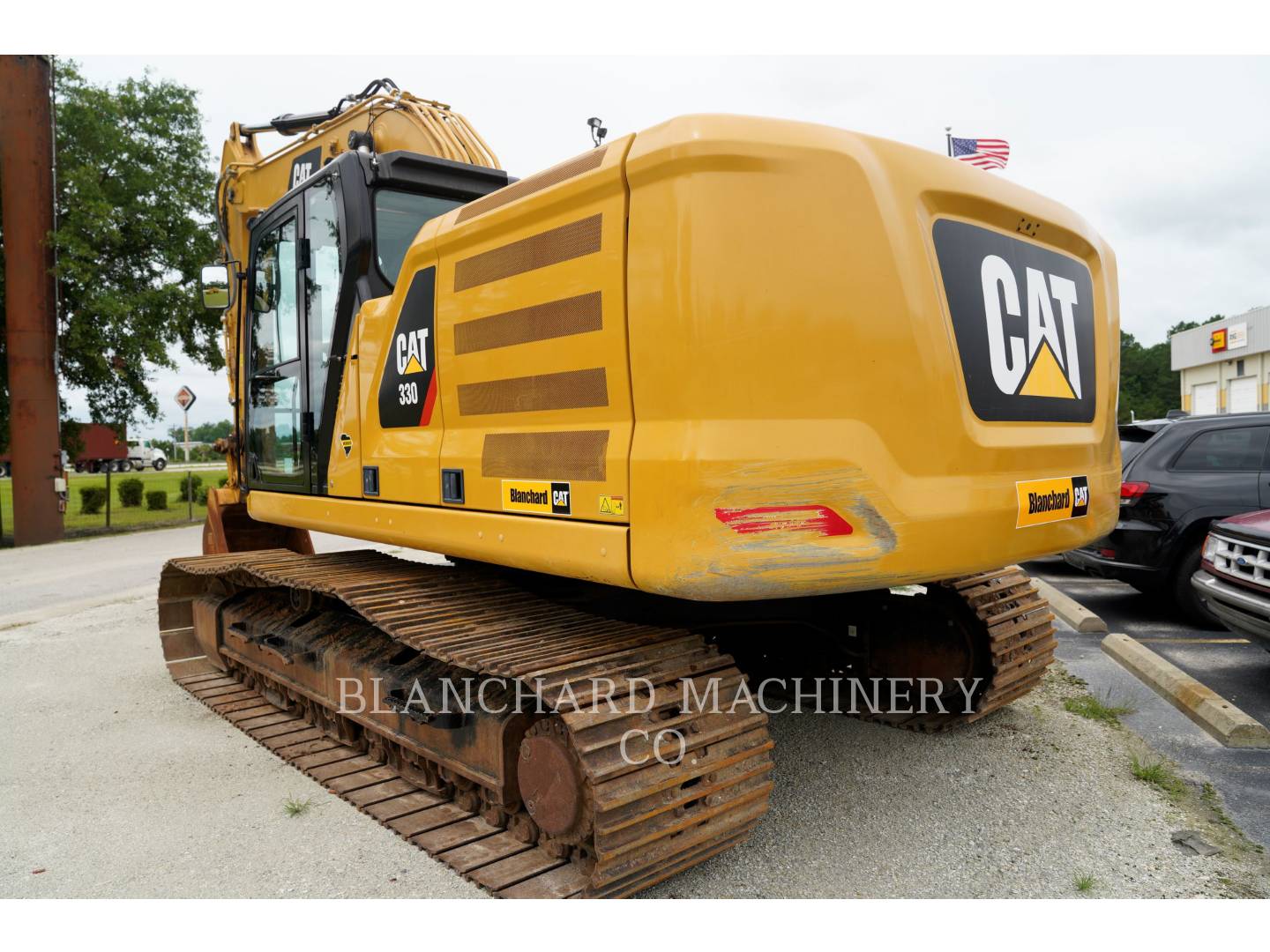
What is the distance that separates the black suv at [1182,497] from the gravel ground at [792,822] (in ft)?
8.15

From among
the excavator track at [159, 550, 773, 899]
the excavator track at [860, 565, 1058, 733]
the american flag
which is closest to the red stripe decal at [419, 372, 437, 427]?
the excavator track at [159, 550, 773, 899]

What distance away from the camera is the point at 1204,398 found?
42.6m

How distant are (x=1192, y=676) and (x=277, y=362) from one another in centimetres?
578

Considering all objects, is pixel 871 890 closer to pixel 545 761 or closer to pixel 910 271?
pixel 545 761

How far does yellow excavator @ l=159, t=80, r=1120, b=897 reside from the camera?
8.11ft

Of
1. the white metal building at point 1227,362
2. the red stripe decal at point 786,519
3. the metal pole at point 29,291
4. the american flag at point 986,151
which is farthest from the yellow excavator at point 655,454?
the white metal building at point 1227,362

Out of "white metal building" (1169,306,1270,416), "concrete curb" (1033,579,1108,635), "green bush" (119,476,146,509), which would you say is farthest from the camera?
"white metal building" (1169,306,1270,416)

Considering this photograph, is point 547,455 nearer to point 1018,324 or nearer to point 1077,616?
point 1018,324

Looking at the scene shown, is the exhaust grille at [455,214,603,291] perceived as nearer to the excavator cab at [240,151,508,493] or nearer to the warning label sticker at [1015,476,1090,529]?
the excavator cab at [240,151,508,493]

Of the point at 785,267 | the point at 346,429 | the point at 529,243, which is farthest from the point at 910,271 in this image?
the point at 346,429

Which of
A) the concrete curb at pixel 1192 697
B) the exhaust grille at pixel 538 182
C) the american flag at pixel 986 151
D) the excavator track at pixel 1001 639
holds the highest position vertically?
the american flag at pixel 986 151

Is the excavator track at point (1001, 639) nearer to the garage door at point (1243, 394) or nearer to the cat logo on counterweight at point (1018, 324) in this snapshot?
the cat logo on counterweight at point (1018, 324)

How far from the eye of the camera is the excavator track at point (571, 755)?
2629 millimetres

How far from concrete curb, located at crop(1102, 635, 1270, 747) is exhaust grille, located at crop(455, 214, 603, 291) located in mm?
3889
